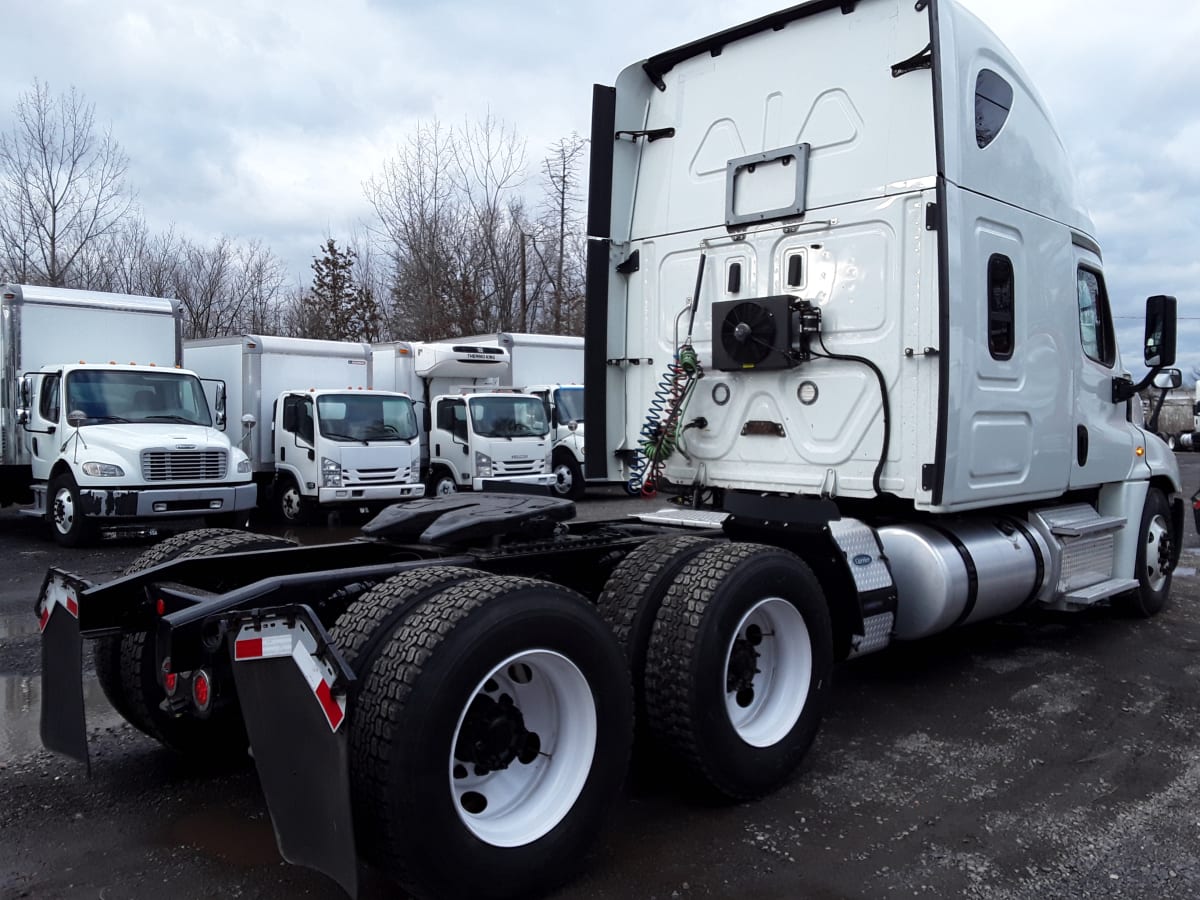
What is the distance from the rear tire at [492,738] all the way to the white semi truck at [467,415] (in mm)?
12359

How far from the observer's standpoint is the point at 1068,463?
6.37 meters

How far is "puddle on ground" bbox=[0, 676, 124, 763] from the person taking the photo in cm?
471

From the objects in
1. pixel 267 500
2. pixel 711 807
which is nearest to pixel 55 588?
pixel 711 807

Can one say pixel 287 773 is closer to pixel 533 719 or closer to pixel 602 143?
pixel 533 719

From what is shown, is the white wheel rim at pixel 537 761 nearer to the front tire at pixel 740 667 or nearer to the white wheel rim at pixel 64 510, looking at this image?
the front tire at pixel 740 667

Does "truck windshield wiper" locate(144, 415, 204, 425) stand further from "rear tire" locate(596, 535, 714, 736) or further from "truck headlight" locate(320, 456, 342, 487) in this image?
"rear tire" locate(596, 535, 714, 736)

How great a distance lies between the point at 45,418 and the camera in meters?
12.5

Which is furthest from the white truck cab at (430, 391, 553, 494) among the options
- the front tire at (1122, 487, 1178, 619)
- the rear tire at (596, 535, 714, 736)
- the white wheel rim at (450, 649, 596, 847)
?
the white wheel rim at (450, 649, 596, 847)

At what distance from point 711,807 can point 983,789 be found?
1.26 meters

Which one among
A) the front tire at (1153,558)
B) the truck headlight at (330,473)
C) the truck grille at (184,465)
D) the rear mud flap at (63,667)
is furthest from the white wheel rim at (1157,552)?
the truck headlight at (330,473)

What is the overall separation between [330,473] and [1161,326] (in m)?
11.2

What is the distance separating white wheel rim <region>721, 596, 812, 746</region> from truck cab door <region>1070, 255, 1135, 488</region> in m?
3.13

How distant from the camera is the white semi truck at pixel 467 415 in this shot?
16812 millimetres

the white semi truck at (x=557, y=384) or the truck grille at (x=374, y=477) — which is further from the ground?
the white semi truck at (x=557, y=384)
